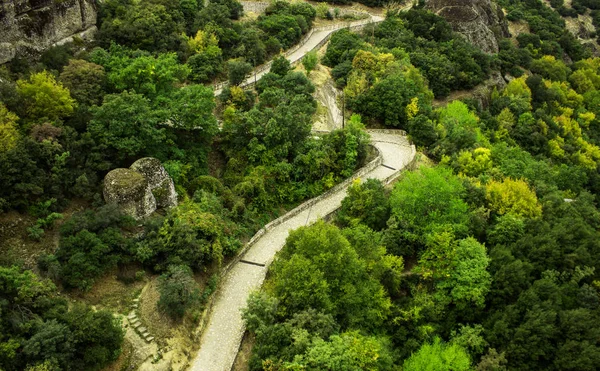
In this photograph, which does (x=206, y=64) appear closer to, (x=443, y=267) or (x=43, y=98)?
(x=43, y=98)

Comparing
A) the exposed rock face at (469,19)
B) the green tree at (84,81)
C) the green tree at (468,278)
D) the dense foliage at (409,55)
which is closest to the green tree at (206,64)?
the green tree at (84,81)

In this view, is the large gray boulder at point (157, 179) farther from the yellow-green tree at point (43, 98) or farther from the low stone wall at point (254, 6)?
the low stone wall at point (254, 6)

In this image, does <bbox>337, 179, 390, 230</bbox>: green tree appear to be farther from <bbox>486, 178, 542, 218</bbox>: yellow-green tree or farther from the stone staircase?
the stone staircase

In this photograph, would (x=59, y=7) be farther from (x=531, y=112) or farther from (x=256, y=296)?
(x=531, y=112)

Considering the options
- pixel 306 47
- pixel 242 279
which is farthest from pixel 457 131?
pixel 242 279

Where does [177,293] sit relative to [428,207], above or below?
above

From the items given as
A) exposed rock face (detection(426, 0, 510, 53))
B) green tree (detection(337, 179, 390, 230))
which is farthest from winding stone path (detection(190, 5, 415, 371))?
exposed rock face (detection(426, 0, 510, 53))
